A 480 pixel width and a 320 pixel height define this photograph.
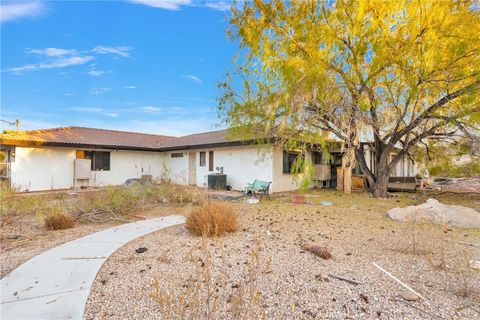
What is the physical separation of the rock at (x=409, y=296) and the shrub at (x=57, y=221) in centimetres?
691

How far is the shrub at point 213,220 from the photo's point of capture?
18.4 feet

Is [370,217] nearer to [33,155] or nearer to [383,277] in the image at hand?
[383,277]

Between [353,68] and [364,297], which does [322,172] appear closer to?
[353,68]

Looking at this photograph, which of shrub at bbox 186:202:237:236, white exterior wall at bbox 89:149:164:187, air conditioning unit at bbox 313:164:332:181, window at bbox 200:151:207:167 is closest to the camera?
shrub at bbox 186:202:237:236

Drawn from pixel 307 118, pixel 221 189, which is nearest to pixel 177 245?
pixel 307 118

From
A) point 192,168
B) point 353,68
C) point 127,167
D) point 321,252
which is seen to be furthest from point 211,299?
point 127,167

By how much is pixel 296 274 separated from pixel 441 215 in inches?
225

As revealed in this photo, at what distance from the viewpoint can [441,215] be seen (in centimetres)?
733

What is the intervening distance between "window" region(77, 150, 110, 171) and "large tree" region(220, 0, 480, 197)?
1048cm

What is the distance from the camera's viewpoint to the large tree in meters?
9.46

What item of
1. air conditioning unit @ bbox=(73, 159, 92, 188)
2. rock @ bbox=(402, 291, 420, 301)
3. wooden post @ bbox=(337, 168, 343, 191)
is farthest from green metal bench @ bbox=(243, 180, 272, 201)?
air conditioning unit @ bbox=(73, 159, 92, 188)

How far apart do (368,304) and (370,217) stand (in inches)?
231

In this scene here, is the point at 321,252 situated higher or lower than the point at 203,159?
lower

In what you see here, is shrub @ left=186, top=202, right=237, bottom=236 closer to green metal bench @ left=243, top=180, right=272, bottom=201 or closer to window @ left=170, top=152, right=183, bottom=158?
green metal bench @ left=243, top=180, right=272, bottom=201
